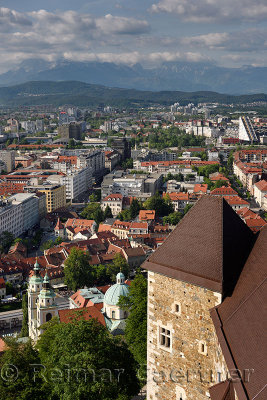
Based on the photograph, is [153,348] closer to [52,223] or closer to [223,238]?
[223,238]

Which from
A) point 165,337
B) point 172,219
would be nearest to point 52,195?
point 172,219

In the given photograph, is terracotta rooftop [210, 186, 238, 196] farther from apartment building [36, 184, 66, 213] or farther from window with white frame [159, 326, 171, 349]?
window with white frame [159, 326, 171, 349]

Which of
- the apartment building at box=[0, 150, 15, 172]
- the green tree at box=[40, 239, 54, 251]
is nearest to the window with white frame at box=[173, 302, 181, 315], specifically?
the green tree at box=[40, 239, 54, 251]

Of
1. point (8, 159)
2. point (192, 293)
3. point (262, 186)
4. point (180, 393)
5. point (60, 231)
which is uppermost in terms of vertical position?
point (192, 293)

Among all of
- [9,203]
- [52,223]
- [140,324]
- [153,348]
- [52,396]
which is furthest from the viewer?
[52,223]

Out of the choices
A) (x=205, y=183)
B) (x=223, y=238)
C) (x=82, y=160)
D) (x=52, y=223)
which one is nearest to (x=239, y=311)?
(x=223, y=238)

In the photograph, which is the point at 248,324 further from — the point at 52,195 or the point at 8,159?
the point at 8,159
